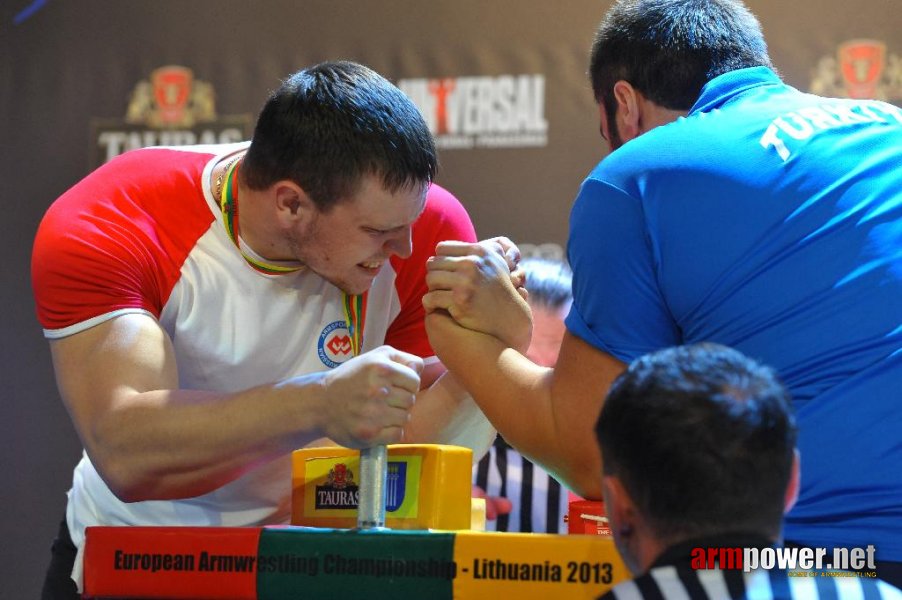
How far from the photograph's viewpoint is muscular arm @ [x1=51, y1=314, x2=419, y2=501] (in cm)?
142

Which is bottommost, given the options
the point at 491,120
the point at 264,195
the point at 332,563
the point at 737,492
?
the point at 332,563

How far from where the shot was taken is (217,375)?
1863 millimetres

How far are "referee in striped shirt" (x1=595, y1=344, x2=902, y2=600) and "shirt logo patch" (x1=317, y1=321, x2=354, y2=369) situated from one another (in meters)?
0.91

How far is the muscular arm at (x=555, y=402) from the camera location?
4.39 ft

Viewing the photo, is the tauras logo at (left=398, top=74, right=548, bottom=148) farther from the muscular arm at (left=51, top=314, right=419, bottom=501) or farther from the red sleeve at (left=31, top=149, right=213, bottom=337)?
the muscular arm at (left=51, top=314, right=419, bottom=501)

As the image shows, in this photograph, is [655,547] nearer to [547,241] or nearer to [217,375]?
[217,375]

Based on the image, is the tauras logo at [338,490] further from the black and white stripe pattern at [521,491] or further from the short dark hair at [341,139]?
the black and white stripe pattern at [521,491]

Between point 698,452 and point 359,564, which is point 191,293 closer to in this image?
point 359,564

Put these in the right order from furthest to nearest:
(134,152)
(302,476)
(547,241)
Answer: (547,241) < (134,152) < (302,476)

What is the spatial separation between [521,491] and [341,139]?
5.44 ft

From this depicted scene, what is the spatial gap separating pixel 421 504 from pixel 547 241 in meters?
2.21

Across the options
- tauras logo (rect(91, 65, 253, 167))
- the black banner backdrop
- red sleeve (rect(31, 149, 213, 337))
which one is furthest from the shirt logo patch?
tauras logo (rect(91, 65, 253, 167))

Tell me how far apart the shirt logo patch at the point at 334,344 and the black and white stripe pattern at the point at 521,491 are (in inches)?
50.8

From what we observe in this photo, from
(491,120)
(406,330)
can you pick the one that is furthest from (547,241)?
(406,330)
